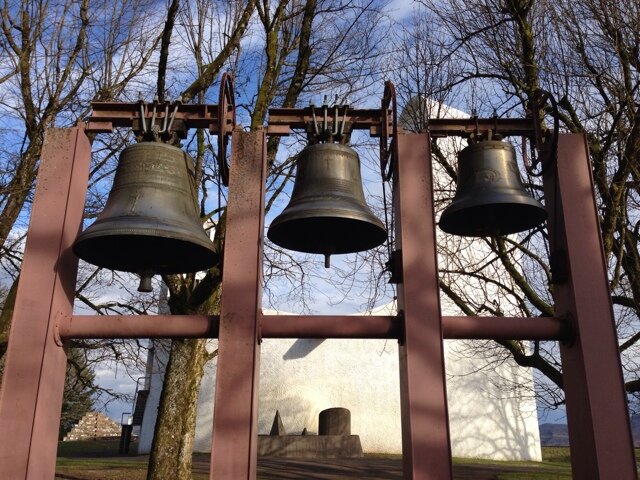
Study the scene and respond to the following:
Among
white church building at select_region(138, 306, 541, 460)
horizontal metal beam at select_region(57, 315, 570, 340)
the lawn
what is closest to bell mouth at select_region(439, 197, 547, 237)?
horizontal metal beam at select_region(57, 315, 570, 340)

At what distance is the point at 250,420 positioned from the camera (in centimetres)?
308

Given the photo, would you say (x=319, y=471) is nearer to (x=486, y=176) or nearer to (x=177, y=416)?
(x=177, y=416)

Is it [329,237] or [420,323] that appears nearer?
[420,323]

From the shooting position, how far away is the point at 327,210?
11.6 ft

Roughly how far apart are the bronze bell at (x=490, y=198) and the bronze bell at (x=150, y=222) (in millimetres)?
1579

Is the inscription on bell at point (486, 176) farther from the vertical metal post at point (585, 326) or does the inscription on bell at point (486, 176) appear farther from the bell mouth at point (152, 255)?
the bell mouth at point (152, 255)

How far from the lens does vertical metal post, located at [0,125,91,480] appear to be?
3142 millimetres

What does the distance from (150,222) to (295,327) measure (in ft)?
3.03

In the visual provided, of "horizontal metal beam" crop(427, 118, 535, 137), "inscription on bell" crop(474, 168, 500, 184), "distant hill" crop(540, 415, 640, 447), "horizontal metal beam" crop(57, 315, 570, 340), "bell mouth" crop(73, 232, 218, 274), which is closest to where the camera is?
"horizontal metal beam" crop(57, 315, 570, 340)

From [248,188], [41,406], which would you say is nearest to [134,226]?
[248,188]

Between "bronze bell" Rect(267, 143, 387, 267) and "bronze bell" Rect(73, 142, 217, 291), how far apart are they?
0.50m

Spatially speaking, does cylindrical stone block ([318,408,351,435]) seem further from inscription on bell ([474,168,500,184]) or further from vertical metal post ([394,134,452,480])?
vertical metal post ([394,134,452,480])

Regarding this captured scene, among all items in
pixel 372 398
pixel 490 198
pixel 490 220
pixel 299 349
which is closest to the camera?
pixel 490 198

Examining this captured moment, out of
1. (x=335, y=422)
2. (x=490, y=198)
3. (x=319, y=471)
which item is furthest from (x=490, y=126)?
(x=335, y=422)
